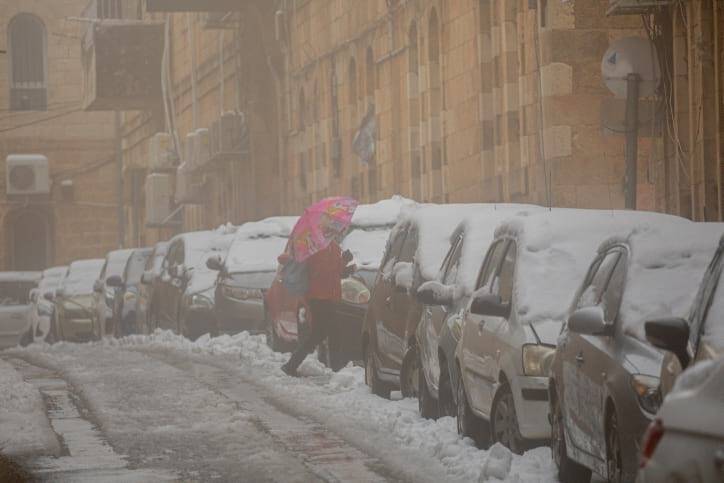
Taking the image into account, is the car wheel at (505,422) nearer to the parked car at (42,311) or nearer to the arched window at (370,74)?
the arched window at (370,74)

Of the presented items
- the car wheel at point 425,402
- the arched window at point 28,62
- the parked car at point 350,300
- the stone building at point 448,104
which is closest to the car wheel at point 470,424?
the car wheel at point 425,402

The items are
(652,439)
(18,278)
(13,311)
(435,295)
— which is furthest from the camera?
(18,278)

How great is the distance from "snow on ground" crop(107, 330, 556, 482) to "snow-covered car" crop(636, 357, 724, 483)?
4309 mm

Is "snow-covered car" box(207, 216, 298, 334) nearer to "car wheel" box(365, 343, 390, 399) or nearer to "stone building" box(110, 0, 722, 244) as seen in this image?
"stone building" box(110, 0, 722, 244)

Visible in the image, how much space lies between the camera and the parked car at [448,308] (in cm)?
1371

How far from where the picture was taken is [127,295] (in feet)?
124

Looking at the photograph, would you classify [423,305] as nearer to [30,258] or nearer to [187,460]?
[187,460]

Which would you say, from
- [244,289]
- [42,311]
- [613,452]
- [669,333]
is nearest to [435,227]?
[613,452]

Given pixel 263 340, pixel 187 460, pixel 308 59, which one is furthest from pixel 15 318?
pixel 187 460

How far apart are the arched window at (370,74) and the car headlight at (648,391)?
3103 centimetres

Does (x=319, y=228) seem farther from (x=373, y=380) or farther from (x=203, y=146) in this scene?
(x=203, y=146)

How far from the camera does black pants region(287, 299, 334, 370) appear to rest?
1986 centimetres

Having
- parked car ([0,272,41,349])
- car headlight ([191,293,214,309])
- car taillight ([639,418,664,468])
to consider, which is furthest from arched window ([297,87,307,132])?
car taillight ([639,418,664,468])

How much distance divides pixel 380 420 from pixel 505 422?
125 inches
